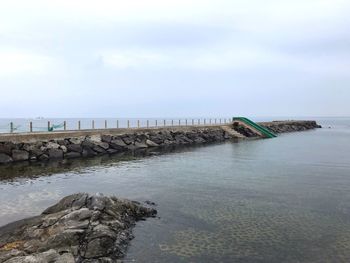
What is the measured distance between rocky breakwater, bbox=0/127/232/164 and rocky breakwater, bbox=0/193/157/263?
23542 mm

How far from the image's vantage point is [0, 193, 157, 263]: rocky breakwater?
12320 millimetres

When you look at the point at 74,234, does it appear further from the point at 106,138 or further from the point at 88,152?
the point at 106,138

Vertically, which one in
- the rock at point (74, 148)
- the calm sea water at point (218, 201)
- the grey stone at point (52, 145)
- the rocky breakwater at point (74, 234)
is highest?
the grey stone at point (52, 145)

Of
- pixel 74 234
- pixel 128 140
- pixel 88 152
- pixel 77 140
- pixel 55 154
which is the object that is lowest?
pixel 74 234

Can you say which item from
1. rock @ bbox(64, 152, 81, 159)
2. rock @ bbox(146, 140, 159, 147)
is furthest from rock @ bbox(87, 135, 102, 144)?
rock @ bbox(146, 140, 159, 147)

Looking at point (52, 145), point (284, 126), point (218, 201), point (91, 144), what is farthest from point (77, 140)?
point (284, 126)

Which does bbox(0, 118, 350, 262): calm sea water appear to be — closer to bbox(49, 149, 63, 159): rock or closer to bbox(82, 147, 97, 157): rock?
bbox(49, 149, 63, 159): rock

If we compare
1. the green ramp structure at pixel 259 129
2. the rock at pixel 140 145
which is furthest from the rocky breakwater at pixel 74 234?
the green ramp structure at pixel 259 129

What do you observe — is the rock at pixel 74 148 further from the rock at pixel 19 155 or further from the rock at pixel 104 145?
the rock at pixel 19 155

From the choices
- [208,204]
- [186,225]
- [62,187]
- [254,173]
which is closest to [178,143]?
[254,173]

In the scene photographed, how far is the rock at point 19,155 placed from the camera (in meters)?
37.8

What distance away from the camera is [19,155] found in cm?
3822

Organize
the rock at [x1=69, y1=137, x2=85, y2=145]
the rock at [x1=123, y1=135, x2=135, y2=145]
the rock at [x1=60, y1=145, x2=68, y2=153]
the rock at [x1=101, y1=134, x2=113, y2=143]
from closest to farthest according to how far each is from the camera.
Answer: the rock at [x1=60, y1=145, x2=68, y2=153]
the rock at [x1=69, y1=137, x2=85, y2=145]
the rock at [x1=101, y1=134, x2=113, y2=143]
the rock at [x1=123, y1=135, x2=135, y2=145]

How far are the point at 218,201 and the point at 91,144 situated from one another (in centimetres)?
2790
